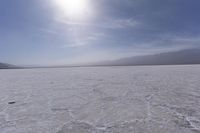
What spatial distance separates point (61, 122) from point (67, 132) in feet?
1.25

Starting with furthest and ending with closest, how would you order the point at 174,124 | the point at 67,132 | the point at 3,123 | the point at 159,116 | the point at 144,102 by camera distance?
the point at 144,102, the point at 159,116, the point at 3,123, the point at 174,124, the point at 67,132

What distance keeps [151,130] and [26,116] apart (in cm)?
214

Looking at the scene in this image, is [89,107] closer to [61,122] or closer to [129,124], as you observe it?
[61,122]

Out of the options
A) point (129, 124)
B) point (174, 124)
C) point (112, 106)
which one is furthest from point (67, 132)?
point (174, 124)

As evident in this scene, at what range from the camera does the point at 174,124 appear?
2195 millimetres

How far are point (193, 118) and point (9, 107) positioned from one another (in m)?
3.59

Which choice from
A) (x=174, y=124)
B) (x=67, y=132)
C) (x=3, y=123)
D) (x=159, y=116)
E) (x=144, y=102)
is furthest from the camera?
(x=144, y=102)

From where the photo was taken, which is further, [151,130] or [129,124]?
[129,124]

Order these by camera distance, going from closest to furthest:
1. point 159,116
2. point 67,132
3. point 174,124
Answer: point 67,132 → point 174,124 → point 159,116

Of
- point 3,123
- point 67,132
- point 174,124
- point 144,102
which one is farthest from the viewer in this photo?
point 144,102

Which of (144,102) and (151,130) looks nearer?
(151,130)

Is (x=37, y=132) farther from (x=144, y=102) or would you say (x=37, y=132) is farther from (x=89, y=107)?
(x=144, y=102)

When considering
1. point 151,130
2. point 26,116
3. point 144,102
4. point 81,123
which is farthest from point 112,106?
point 26,116

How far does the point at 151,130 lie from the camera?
2.02 m
